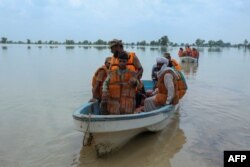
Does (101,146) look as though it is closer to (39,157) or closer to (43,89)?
(39,157)

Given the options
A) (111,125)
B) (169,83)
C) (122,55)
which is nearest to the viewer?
(111,125)

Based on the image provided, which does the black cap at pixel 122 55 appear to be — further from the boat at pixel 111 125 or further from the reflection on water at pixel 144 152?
the reflection on water at pixel 144 152

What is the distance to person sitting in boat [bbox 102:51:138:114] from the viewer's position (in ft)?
20.7

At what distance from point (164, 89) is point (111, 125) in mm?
1947

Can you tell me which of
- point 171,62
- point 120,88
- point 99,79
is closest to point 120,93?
point 120,88

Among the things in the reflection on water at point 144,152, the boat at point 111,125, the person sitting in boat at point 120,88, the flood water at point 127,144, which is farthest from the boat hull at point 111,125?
the person sitting in boat at point 120,88

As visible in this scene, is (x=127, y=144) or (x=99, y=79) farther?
(x=127, y=144)

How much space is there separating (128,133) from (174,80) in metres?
1.64

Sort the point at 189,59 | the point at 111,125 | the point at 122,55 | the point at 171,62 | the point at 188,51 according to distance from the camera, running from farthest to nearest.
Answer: the point at 188,51, the point at 189,59, the point at 171,62, the point at 122,55, the point at 111,125

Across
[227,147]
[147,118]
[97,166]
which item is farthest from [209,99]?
[97,166]

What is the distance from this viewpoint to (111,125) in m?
5.70

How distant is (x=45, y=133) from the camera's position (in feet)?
25.7

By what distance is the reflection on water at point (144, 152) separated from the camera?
6.16m

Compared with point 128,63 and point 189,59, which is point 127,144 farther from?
point 189,59
